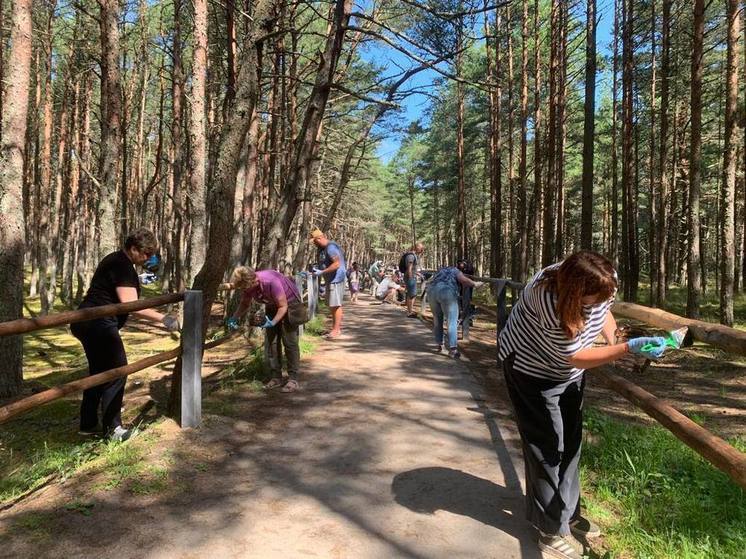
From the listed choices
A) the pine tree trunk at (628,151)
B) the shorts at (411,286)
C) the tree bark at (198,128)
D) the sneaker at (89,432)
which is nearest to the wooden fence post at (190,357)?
the sneaker at (89,432)

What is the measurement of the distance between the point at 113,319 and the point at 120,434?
0.95 meters

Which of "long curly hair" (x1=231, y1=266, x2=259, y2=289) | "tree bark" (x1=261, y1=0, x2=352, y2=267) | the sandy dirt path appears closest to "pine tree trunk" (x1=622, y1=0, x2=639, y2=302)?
"tree bark" (x1=261, y1=0, x2=352, y2=267)

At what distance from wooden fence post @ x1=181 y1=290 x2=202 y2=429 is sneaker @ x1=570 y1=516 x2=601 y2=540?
308 cm

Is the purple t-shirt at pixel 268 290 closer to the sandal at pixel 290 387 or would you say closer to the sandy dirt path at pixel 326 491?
the sandal at pixel 290 387

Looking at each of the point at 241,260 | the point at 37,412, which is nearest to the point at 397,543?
the point at 37,412

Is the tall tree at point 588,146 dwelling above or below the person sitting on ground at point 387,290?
above

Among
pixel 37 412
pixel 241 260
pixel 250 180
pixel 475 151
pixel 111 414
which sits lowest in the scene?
pixel 37 412

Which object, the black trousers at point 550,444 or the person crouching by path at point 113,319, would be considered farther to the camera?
the person crouching by path at point 113,319

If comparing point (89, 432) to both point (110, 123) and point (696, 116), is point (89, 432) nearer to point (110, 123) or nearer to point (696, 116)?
point (110, 123)

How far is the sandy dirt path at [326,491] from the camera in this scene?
2762mm

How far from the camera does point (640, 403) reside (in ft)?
9.31

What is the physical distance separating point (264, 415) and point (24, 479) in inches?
77.2

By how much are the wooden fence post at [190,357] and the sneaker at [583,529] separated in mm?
3084

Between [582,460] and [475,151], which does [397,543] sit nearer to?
[582,460]
